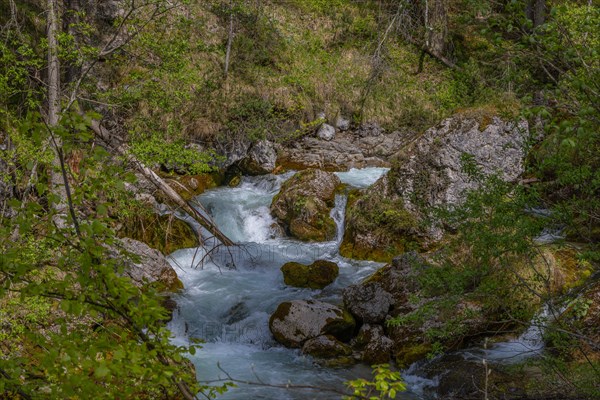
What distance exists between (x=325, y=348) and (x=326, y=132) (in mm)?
10689

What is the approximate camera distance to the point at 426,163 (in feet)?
38.8

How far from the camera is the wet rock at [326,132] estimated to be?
684 inches

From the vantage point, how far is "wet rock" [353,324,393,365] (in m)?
7.70

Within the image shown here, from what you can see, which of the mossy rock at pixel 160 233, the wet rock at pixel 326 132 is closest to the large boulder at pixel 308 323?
the mossy rock at pixel 160 233

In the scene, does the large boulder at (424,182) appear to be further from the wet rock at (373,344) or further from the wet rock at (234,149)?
the wet rock at (234,149)

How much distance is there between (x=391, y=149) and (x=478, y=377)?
440 inches

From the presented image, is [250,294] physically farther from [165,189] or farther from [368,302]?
[165,189]

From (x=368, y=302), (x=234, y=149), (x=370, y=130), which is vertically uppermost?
(x=370, y=130)

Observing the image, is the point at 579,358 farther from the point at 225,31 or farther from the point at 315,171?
the point at 225,31

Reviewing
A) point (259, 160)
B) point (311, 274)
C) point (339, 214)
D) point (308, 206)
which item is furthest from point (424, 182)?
point (259, 160)

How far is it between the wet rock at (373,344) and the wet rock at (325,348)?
9.9 inches

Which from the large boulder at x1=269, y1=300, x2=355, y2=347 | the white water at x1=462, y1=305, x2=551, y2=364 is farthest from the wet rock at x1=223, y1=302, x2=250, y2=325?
the white water at x1=462, y1=305, x2=551, y2=364

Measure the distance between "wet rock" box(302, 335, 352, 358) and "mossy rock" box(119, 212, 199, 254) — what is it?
4446 mm

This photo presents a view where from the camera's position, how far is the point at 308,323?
8273 millimetres
